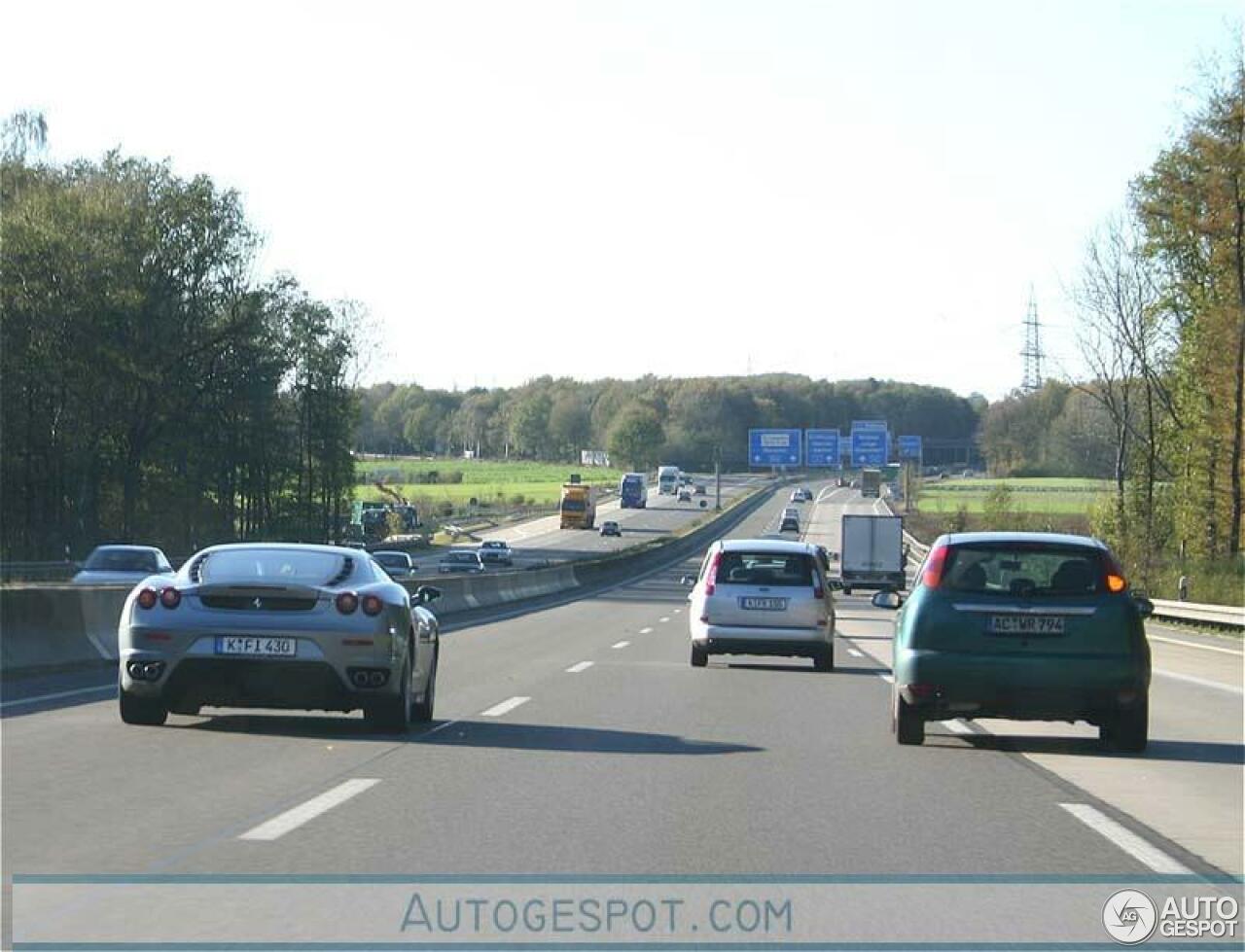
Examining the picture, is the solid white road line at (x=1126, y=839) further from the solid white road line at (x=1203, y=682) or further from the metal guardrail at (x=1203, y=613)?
the metal guardrail at (x=1203, y=613)

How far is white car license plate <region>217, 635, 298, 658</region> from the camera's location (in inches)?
523

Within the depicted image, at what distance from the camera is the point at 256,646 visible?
1328 cm

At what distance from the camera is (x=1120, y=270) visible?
70062 millimetres

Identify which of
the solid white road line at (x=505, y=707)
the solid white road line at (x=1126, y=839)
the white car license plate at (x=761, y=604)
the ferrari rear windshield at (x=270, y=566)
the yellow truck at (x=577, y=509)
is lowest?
the yellow truck at (x=577, y=509)

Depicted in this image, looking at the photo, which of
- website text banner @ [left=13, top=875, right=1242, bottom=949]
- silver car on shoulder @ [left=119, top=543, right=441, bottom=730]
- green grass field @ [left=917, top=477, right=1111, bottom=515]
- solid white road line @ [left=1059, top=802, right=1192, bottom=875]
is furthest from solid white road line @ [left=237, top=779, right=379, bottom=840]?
green grass field @ [left=917, top=477, right=1111, bottom=515]

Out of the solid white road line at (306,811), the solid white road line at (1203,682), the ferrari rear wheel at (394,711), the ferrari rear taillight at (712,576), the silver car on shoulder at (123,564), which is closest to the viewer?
the solid white road line at (306,811)

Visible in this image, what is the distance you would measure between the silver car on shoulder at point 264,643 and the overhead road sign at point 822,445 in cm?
10452

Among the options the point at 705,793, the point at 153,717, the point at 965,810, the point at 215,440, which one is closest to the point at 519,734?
the point at 153,717

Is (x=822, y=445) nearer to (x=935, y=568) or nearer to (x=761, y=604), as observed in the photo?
(x=761, y=604)

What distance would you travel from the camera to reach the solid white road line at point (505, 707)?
16297 millimetres

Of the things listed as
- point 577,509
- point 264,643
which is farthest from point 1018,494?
point 264,643

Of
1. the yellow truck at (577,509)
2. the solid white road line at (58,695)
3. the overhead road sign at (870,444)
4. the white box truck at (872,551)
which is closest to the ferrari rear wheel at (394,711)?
the solid white road line at (58,695)

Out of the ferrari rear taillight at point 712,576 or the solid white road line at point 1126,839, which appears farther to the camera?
the ferrari rear taillight at point 712,576

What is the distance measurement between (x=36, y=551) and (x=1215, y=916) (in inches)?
2757
